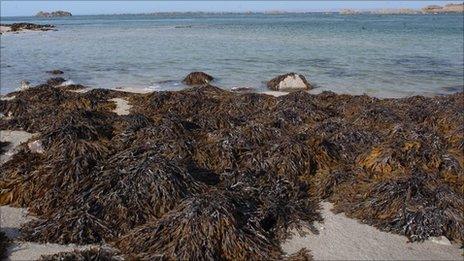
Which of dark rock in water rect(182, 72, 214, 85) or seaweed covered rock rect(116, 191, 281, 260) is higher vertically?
seaweed covered rock rect(116, 191, 281, 260)

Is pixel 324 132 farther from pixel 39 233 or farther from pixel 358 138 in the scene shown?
pixel 39 233

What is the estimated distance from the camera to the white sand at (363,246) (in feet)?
15.5

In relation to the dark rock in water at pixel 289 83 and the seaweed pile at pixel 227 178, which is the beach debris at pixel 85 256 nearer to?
the seaweed pile at pixel 227 178

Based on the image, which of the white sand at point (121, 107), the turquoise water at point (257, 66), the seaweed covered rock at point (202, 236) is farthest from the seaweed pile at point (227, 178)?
the turquoise water at point (257, 66)

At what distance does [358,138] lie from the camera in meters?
7.71

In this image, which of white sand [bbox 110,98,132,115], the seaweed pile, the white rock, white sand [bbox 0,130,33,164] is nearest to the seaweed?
the seaweed pile

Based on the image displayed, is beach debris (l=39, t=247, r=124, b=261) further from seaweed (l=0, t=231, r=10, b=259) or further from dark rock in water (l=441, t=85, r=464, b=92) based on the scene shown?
dark rock in water (l=441, t=85, r=464, b=92)

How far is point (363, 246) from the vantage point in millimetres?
4918

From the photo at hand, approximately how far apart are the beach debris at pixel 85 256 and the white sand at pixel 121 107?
638cm

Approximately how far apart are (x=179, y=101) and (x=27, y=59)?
700 inches

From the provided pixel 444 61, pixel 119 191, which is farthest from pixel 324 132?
pixel 444 61

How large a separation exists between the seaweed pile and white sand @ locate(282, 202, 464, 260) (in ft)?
0.49

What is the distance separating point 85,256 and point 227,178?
2.46m

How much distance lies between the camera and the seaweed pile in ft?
15.9
